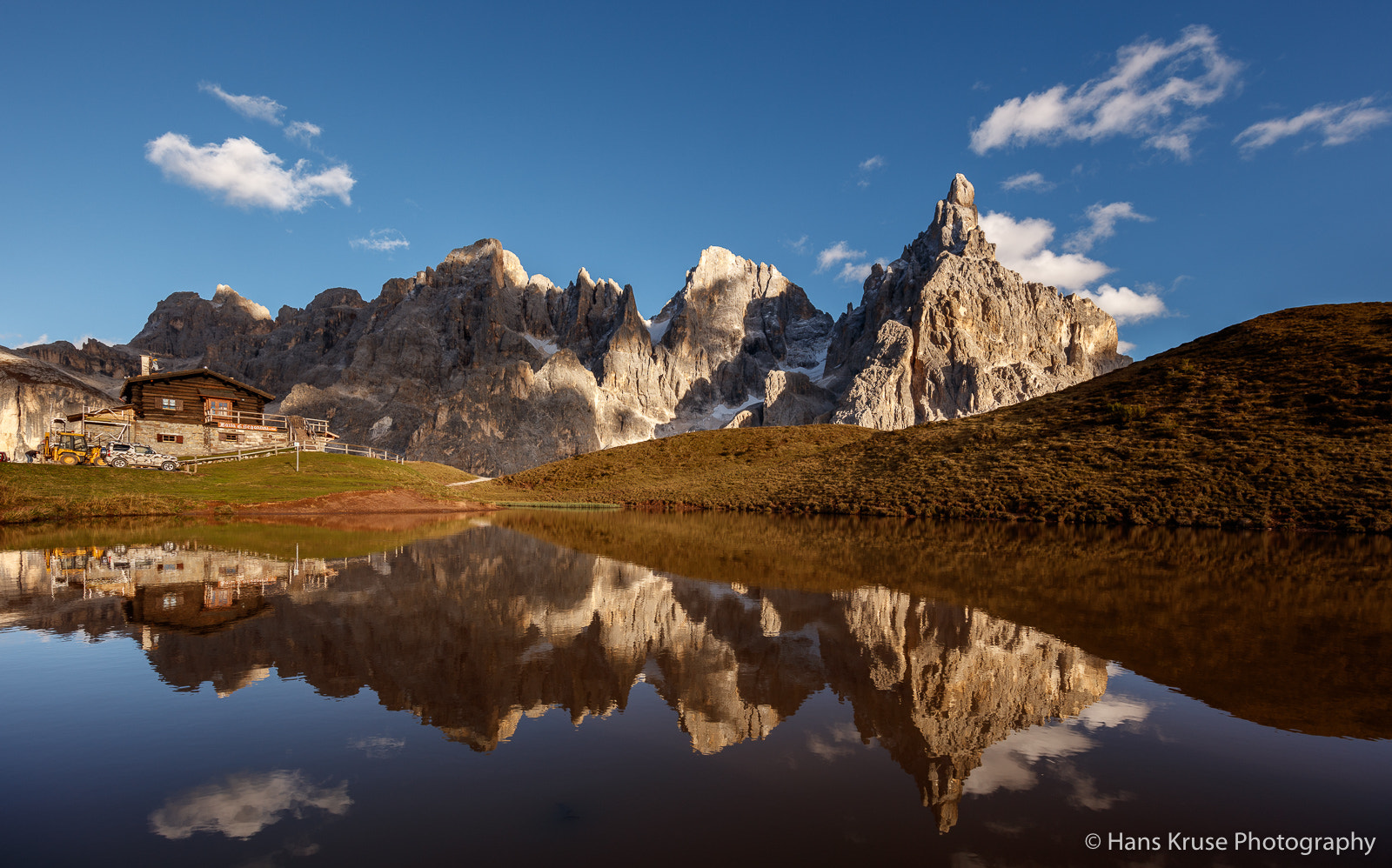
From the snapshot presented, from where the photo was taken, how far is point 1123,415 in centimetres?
4628

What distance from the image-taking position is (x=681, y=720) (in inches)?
278

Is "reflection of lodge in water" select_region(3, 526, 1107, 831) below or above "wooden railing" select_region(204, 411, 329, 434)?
below

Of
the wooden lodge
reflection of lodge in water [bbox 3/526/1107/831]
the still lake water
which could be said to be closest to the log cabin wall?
the wooden lodge

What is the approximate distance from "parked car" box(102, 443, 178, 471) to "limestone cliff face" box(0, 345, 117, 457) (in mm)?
108120

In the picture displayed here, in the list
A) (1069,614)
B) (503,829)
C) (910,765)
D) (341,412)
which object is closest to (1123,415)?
(1069,614)

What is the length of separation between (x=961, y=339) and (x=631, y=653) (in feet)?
562

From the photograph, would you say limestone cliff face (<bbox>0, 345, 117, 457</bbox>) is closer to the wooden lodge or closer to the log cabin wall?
the wooden lodge

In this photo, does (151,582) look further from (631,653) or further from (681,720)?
(681,720)

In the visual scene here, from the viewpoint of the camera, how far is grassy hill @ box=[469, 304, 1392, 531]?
33.3 metres

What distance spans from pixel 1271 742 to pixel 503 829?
Result: 26.1 feet

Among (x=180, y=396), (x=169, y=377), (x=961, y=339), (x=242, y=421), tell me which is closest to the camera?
(x=169, y=377)

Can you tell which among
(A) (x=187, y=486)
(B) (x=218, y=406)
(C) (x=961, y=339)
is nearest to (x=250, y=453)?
(B) (x=218, y=406)

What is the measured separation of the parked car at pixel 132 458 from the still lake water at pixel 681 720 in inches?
1229

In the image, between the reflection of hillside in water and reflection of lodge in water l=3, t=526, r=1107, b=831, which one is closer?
reflection of lodge in water l=3, t=526, r=1107, b=831
